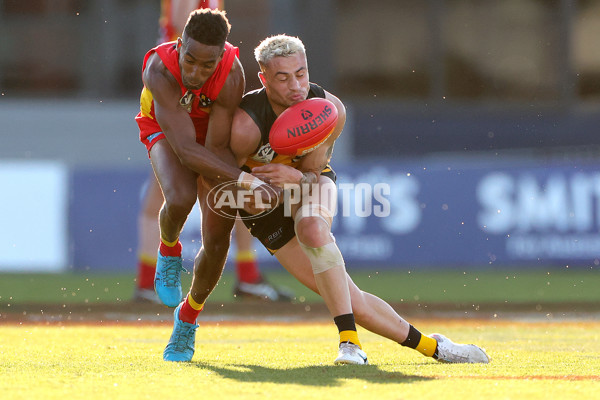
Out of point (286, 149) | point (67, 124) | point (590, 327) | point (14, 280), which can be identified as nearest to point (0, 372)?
point (286, 149)

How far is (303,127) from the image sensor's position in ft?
17.9

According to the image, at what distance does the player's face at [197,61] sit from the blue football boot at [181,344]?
54.1 inches

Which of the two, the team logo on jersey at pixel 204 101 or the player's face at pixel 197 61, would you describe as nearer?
the player's face at pixel 197 61

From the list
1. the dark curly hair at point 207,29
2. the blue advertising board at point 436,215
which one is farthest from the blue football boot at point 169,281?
the blue advertising board at point 436,215

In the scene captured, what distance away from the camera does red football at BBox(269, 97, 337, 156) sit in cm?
546

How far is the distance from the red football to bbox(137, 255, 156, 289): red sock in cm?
401

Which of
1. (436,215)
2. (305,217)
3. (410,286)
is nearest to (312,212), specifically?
(305,217)

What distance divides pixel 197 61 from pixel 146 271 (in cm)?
424

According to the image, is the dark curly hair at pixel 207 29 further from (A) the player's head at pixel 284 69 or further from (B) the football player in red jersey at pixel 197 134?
(A) the player's head at pixel 284 69

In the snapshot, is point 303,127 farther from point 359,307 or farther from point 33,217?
point 33,217

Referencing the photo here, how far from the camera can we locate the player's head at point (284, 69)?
18.0ft

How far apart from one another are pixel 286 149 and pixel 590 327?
3522 mm

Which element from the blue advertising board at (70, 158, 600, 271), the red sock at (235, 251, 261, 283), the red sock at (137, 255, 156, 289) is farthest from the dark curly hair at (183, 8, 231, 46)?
the blue advertising board at (70, 158, 600, 271)

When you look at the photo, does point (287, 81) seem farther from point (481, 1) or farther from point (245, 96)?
point (481, 1)
